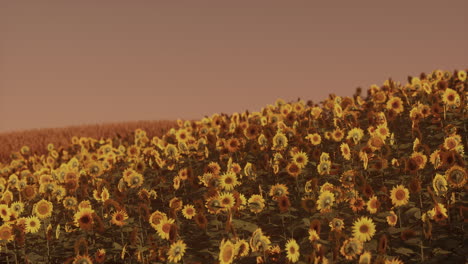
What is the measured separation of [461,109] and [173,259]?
22.0 ft

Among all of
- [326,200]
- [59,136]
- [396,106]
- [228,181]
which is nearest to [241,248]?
[326,200]

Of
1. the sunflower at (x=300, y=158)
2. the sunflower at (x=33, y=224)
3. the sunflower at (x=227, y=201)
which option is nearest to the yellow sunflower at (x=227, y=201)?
the sunflower at (x=227, y=201)

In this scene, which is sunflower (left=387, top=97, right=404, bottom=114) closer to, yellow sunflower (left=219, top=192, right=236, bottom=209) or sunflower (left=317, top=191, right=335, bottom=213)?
sunflower (left=317, top=191, right=335, bottom=213)

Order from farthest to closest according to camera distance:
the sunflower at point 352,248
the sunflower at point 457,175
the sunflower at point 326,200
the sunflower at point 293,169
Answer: the sunflower at point 293,169
the sunflower at point 326,200
the sunflower at point 457,175
the sunflower at point 352,248

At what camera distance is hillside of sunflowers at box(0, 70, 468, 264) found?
5.86m

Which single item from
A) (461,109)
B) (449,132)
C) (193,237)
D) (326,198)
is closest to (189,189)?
(193,237)

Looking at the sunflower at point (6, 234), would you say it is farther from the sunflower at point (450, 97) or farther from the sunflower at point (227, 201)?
the sunflower at point (450, 97)

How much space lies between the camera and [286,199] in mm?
6789

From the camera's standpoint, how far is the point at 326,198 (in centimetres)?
650

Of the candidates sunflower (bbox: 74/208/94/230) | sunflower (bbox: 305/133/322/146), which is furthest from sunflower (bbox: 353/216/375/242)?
sunflower (bbox: 305/133/322/146)

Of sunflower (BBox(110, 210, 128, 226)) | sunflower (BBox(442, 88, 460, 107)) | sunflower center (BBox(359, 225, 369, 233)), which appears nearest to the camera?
sunflower center (BBox(359, 225, 369, 233))

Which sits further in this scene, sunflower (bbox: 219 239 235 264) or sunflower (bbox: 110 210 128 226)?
sunflower (bbox: 110 210 128 226)

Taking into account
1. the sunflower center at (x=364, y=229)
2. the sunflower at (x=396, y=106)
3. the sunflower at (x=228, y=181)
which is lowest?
the sunflower center at (x=364, y=229)

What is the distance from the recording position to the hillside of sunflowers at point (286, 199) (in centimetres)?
586
